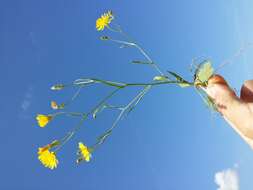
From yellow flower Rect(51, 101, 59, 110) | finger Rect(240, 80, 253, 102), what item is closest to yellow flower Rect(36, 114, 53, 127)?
yellow flower Rect(51, 101, 59, 110)

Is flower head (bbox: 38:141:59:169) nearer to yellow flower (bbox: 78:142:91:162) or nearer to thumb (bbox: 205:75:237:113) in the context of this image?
yellow flower (bbox: 78:142:91:162)

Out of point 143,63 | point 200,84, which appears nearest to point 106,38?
point 143,63

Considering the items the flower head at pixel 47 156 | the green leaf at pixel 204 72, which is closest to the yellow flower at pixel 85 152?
the flower head at pixel 47 156

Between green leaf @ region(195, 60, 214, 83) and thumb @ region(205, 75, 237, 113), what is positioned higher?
green leaf @ region(195, 60, 214, 83)

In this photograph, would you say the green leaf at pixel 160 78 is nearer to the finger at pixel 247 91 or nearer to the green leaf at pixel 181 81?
the green leaf at pixel 181 81

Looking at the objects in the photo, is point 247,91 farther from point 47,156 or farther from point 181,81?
point 47,156

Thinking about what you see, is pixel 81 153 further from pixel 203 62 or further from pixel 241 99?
pixel 241 99
